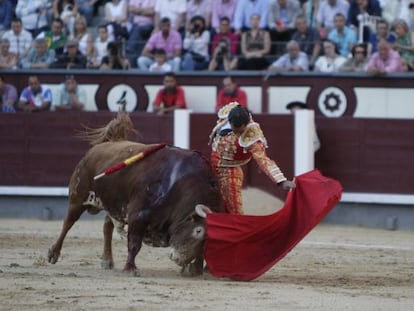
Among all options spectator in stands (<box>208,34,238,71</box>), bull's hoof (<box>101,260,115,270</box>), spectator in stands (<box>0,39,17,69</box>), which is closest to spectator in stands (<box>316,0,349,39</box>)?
spectator in stands (<box>208,34,238,71</box>)

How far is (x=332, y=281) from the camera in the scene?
8.18 metres

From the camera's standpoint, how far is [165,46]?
45.4 ft

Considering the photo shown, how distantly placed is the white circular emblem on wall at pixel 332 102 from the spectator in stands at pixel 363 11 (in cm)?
69

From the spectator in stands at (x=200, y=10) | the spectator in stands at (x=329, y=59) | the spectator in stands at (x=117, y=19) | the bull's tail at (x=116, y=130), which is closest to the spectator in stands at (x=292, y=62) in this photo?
the spectator in stands at (x=329, y=59)

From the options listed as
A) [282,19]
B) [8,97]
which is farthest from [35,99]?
[282,19]

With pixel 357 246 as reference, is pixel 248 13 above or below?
above

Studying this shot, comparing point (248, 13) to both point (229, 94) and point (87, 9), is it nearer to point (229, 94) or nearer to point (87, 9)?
point (229, 94)

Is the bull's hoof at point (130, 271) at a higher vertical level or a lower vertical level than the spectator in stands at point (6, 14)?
lower

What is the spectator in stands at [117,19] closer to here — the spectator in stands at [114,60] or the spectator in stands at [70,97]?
the spectator in stands at [114,60]

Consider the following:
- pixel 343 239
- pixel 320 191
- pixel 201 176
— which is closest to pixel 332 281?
pixel 320 191

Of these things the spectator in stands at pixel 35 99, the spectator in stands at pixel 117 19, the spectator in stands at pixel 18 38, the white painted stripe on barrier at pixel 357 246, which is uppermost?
the spectator in stands at pixel 117 19

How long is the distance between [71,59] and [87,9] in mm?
1452

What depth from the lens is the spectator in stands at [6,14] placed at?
1547cm

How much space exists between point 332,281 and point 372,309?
157 centimetres
